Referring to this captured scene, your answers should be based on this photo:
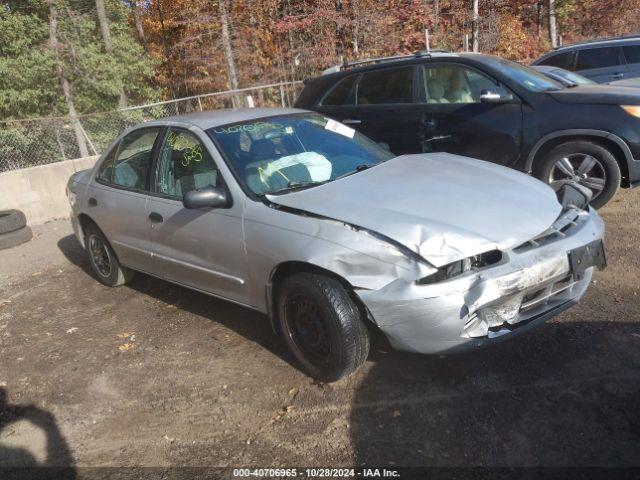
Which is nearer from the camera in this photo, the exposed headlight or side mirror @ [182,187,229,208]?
side mirror @ [182,187,229,208]

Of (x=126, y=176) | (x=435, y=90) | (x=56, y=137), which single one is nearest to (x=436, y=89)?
(x=435, y=90)

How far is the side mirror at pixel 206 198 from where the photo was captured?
11.7 feet

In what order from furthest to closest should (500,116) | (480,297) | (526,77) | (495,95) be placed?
(526,77), (500,116), (495,95), (480,297)

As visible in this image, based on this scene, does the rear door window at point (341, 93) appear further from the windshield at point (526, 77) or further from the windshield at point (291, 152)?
the windshield at point (291, 152)

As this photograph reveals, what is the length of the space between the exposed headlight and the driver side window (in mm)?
4113

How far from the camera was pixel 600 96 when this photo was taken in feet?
18.2

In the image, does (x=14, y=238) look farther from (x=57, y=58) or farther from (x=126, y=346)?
(x=57, y=58)

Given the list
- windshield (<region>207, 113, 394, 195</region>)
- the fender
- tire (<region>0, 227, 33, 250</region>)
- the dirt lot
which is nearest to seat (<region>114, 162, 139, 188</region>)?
windshield (<region>207, 113, 394, 195</region>)

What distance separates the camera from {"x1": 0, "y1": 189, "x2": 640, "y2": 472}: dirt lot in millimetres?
2709

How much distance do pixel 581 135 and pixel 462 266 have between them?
11.6 feet

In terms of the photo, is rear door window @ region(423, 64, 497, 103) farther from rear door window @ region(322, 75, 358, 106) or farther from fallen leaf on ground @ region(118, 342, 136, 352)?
fallen leaf on ground @ region(118, 342, 136, 352)

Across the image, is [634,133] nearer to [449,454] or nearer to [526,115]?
[526,115]

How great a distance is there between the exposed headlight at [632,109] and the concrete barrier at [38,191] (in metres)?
8.21

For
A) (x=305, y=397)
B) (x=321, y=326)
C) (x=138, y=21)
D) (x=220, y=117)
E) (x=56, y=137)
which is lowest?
(x=305, y=397)
